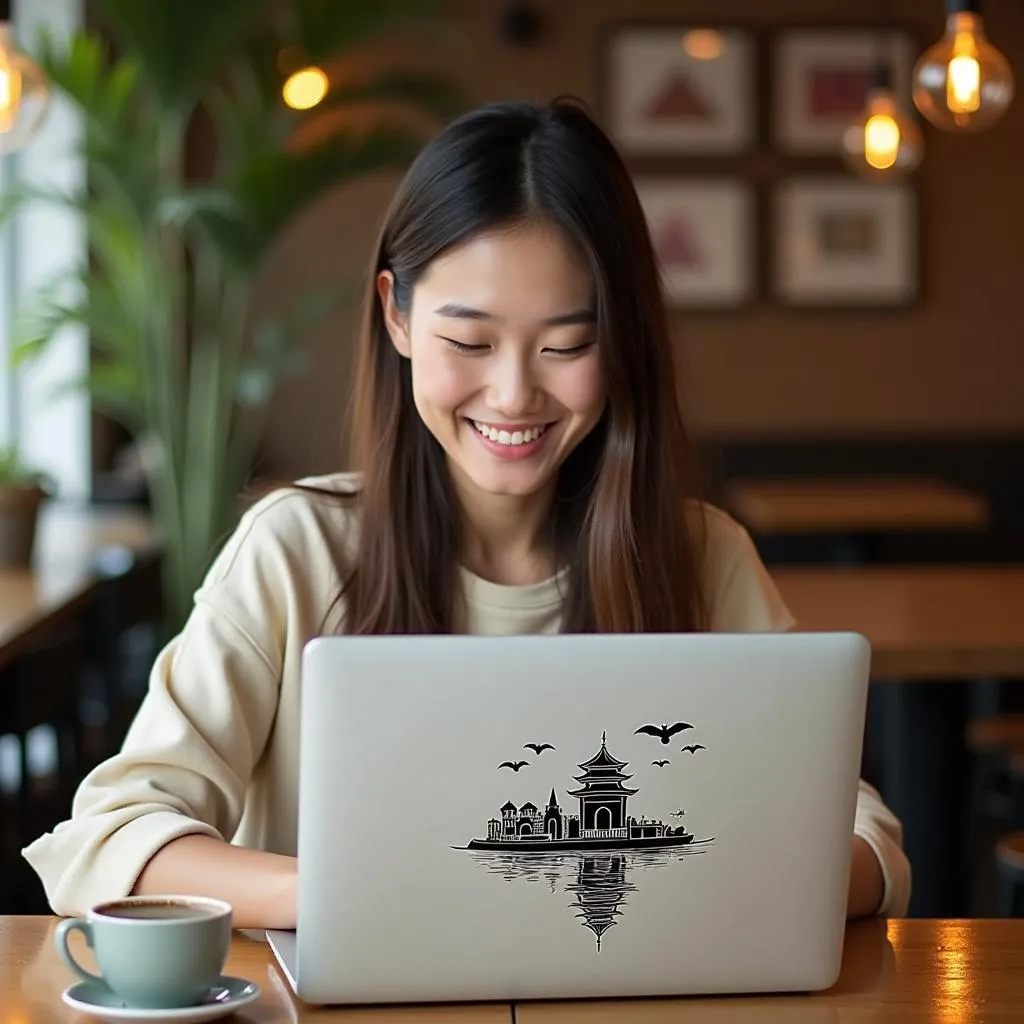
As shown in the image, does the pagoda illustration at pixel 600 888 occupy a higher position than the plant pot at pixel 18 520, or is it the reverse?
the plant pot at pixel 18 520

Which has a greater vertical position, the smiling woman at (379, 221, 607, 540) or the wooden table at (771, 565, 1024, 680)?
the smiling woman at (379, 221, 607, 540)

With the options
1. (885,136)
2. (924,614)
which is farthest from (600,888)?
(885,136)

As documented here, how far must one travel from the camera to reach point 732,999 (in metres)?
1.15

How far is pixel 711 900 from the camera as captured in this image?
111cm

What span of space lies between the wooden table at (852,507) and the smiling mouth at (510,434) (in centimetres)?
351

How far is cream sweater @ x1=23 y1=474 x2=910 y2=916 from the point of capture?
4.42ft

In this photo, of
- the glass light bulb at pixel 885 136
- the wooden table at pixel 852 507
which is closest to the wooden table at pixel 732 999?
the glass light bulb at pixel 885 136

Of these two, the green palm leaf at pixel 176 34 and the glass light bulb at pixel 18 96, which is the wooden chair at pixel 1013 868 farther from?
the green palm leaf at pixel 176 34

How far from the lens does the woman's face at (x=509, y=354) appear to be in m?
1.50

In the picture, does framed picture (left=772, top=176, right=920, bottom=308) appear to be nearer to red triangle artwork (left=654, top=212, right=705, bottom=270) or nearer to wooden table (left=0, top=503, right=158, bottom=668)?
red triangle artwork (left=654, top=212, right=705, bottom=270)

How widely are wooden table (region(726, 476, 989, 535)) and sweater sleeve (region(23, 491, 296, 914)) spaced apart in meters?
3.49

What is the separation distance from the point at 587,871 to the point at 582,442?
0.71m

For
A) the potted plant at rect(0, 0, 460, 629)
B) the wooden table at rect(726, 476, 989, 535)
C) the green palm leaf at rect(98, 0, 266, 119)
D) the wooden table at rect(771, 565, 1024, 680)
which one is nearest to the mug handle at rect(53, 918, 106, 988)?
the wooden table at rect(771, 565, 1024, 680)

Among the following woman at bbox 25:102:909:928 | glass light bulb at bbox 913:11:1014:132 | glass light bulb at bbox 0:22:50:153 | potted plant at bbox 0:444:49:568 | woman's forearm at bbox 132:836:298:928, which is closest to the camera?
woman's forearm at bbox 132:836:298:928
